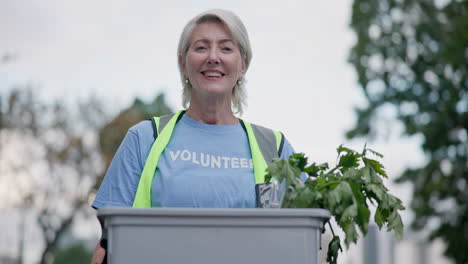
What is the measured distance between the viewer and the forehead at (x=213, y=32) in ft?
9.57

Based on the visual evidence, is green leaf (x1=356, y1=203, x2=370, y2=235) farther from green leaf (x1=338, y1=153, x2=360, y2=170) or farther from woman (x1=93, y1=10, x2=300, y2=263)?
woman (x1=93, y1=10, x2=300, y2=263)

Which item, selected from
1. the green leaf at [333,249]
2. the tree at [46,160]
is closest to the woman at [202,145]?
the green leaf at [333,249]

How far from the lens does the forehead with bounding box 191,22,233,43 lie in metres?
2.92

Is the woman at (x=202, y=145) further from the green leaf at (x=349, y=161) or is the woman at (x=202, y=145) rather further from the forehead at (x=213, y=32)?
the green leaf at (x=349, y=161)

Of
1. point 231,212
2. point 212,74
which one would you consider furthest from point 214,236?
point 212,74

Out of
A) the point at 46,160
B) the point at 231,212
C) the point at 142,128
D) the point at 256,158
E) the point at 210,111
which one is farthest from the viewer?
the point at 46,160

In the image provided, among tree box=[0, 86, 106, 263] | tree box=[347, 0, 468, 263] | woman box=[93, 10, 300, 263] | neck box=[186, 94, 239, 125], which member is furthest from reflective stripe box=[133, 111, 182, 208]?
tree box=[0, 86, 106, 263]

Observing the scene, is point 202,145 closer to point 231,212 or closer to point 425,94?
point 231,212

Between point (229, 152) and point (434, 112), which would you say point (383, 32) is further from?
point (229, 152)

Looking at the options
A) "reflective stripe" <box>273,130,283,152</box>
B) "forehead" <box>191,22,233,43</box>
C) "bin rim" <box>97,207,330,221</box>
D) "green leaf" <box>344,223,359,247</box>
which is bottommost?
"green leaf" <box>344,223,359,247</box>

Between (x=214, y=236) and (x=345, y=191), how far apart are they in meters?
0.39

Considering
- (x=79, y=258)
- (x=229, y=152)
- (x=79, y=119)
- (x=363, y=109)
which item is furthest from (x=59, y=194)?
(x=229, y=152)

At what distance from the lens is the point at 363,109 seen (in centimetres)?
2158

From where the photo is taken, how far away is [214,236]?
209 cm
